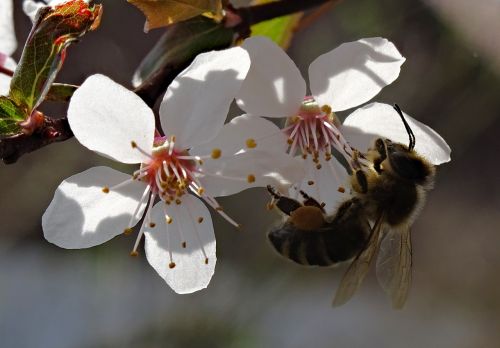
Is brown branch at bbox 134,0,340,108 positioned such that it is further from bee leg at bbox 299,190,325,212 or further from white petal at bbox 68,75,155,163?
bee leg at bbox 299,190,325,212

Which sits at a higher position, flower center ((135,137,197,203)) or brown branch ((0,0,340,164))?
brown branch ((0,0,340,164))

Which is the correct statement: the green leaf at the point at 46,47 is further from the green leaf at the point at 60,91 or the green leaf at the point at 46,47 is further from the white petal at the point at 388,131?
the white petal at the point at 388,131

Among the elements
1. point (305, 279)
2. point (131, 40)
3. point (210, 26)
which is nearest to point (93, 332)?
point (305, 279)

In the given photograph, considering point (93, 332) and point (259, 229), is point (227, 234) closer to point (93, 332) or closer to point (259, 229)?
point (259, 229)

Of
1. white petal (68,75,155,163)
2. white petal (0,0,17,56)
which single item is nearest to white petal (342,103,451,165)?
white petal (68,75,155,163)

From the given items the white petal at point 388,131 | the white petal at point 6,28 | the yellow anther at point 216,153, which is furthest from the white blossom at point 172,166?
the white petal at point 6,28

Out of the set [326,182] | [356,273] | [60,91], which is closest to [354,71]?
[326,182]

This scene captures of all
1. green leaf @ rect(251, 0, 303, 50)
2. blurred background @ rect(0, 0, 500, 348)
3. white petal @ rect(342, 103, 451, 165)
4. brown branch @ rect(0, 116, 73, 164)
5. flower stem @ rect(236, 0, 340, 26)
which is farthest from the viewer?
blurred background @ rect(0, 0, 500, 348)

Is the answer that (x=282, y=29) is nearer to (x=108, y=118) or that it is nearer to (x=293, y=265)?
(x=108, y=118)
